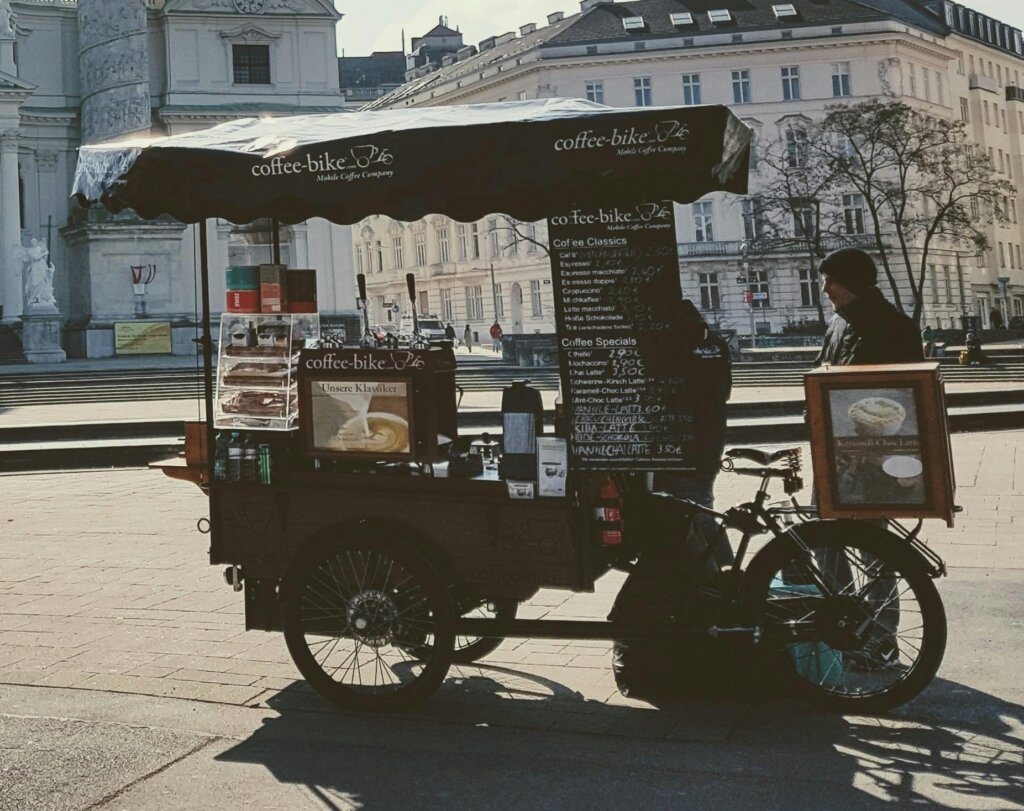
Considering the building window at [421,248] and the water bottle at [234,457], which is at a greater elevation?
the building window at [421,248]

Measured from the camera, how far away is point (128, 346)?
47094 mm

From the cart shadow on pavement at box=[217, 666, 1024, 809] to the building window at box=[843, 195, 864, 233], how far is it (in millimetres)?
68241

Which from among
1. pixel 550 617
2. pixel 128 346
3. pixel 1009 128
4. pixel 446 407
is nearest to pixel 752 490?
pixel 550 617

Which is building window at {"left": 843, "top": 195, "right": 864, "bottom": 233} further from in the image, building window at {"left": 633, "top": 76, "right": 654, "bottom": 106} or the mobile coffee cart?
the mobile coffee cart

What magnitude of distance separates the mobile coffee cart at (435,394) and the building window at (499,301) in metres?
70.0

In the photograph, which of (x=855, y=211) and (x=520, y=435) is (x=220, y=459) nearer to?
(x=520, y=435)

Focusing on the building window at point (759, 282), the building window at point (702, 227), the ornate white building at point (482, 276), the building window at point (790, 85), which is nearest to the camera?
the building window at point (759, 282)

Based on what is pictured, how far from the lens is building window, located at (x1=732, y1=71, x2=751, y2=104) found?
7338 cm

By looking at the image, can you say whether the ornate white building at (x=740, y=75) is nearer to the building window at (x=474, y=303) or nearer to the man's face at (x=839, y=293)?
the building window at (x=474, y=303)

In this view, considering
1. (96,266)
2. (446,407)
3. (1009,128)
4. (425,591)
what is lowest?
(425,591)

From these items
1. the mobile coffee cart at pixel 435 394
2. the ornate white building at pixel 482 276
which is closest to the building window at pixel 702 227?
the ornate white building at pixel 482 276

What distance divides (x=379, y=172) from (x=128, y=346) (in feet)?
144

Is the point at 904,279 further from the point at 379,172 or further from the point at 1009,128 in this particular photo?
the point at 379,172

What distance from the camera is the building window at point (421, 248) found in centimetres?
7662
